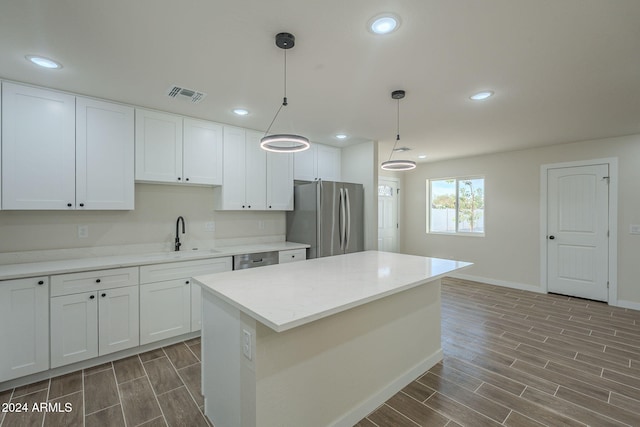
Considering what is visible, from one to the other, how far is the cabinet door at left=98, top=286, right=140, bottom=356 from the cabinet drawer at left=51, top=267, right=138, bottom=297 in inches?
2.5

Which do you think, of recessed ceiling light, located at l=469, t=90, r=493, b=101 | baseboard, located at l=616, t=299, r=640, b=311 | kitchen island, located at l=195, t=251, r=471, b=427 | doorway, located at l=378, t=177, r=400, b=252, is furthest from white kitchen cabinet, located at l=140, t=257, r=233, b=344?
baseboard, located at l=616, t=299, r=640, b=311

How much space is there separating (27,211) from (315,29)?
311 centimetres

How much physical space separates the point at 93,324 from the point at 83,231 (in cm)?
101

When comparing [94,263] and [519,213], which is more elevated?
[519,213]

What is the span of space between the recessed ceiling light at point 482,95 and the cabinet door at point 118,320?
3.71m

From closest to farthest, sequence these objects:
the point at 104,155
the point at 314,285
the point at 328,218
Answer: the point at 314,285, the point at 104,155, the point at 328,218

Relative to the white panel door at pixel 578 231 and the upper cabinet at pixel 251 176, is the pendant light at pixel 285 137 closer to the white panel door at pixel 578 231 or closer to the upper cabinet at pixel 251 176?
the upper cabinet at pixel 251 176

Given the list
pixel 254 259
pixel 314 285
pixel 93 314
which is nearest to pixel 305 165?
pixel 254 259

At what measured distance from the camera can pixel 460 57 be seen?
2.05 m

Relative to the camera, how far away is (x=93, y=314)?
2.53m

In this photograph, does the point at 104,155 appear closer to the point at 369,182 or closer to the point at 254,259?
the point at 254,259

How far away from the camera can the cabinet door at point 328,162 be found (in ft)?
→ 15.4

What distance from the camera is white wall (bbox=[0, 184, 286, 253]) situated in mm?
2695

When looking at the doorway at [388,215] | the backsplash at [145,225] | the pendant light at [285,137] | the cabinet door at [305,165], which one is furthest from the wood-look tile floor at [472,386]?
the doorway at [388,215]
